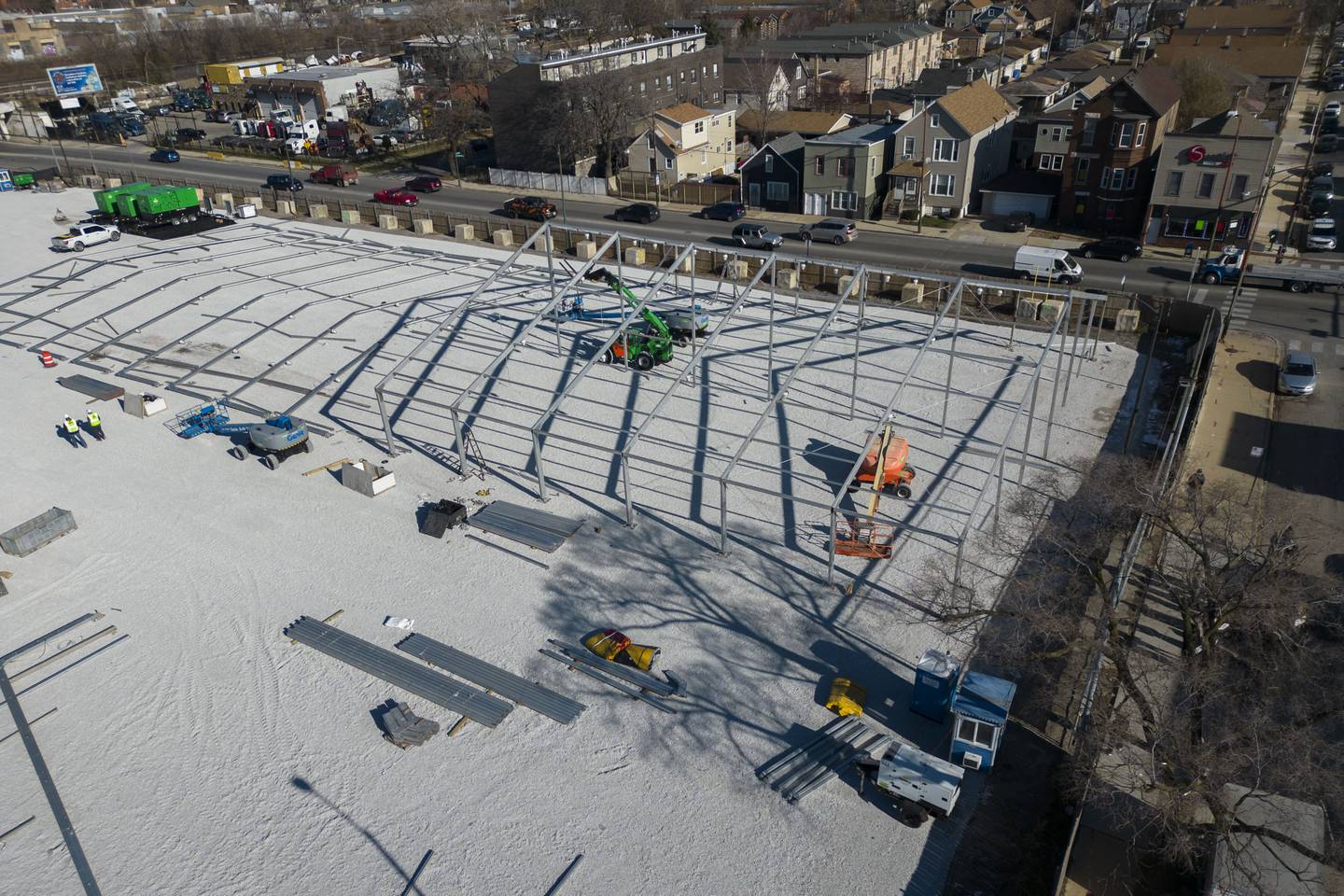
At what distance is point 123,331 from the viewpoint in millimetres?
40438

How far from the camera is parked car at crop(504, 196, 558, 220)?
56.8 metres

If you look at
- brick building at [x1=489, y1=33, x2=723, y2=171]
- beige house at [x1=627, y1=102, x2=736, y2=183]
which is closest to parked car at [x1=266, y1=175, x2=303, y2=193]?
brick building at [x1=489, y1=33, x2=723, y2=171]

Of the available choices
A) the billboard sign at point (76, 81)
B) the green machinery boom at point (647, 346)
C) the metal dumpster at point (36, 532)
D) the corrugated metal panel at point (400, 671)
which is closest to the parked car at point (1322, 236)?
the green machinery boom at point (647, 346)

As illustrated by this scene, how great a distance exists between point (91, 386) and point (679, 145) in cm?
4042

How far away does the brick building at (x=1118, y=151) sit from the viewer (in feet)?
156

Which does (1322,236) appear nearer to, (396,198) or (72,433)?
(396,198)

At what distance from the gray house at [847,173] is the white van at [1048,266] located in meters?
13.6

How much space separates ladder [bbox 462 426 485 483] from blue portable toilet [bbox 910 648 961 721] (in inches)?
595

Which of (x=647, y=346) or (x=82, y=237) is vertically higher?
(x=82, y=237)

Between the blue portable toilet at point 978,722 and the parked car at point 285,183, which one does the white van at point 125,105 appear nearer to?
the parked car at point 285,183

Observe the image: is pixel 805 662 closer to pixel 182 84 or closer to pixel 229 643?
pixel 229 643

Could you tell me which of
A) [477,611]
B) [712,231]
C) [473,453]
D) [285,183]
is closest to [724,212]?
[712,231]

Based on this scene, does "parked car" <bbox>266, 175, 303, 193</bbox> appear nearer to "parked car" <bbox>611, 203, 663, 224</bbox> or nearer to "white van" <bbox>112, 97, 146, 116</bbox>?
"parked car" <bbox>611, 203, 663, 224</bbox>

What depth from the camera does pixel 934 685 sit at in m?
18.9
